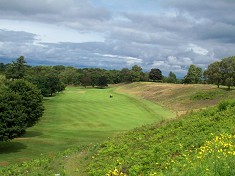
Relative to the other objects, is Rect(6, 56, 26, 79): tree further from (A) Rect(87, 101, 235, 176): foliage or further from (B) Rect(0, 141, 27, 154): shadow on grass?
(A) Rect(87, 101, 235, 176): foliage

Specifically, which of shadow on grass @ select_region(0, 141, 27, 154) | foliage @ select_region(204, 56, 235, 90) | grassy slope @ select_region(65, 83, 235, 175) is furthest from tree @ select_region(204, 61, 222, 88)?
grassy slope @ select_region(65, 83, 235, 175)

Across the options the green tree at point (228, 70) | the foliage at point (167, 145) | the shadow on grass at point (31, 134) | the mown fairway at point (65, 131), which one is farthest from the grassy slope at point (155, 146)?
the green tree at point (228, 70)

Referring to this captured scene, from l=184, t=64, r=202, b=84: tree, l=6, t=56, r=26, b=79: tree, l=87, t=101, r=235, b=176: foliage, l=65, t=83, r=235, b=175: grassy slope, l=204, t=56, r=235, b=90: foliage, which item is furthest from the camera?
l=184, t=64, r=202, b=84: tree

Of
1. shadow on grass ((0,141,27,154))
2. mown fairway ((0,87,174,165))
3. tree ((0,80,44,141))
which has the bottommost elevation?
shadow on grass ((0,141,27,154))

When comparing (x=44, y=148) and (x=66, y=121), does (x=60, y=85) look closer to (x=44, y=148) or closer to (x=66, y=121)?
(x=66, y=121)

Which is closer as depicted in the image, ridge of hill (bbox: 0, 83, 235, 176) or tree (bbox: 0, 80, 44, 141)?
ridge of hill (bbox: 0, 83, 235, 176)

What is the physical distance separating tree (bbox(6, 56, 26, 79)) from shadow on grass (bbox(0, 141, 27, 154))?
67624mm

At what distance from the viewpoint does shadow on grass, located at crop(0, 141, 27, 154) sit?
39750 millimetres

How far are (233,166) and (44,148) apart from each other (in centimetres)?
3141

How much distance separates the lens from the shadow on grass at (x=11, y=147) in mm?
39750

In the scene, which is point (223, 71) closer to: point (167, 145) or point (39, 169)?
point (167, 145)

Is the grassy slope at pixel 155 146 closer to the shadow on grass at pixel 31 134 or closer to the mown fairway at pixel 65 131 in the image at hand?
the mown fairway at pixel 65 131

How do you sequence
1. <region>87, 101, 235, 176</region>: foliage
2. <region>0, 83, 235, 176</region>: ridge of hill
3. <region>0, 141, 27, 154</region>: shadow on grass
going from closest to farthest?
<region>87, 101, 235, 176</region>: foliage < <region>0, 83, 235, 176</region>: ridge of hill < <region>0, 141, 27, 154</region>: shadow on grass

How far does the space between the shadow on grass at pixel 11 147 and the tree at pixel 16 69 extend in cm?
6762
